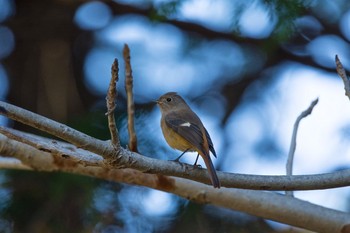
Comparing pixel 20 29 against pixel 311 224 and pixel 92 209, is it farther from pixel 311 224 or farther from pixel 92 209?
pixel 311 224

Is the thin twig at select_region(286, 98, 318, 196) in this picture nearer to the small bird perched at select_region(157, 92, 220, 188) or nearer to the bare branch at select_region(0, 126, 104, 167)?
the small bird perched at select_region(157, 92, 220, 188)

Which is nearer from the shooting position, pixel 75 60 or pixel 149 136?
pixel 149 136

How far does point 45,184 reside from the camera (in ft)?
13.6

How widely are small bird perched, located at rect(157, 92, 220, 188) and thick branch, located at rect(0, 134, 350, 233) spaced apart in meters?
0.23

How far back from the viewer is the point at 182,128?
3975 millimetres

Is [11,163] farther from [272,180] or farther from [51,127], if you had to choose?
[272,180]

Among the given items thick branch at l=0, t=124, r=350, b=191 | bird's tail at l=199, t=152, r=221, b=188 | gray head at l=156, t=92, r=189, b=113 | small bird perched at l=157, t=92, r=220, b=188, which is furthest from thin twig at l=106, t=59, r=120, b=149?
gray head at l=156, t=92, r=189, b=113

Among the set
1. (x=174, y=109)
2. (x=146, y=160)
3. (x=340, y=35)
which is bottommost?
(x=146, y=160)

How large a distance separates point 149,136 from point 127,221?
20.6 inches

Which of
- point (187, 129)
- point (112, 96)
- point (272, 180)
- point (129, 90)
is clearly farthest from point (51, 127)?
point (187, 129)

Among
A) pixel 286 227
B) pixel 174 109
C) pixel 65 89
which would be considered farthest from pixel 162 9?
pixel 286 227

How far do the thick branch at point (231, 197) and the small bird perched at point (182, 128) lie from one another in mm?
229

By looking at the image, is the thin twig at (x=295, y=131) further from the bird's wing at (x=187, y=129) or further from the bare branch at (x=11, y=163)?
the bare branch at (x=11, y=163)

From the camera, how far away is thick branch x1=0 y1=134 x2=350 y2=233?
344cm
